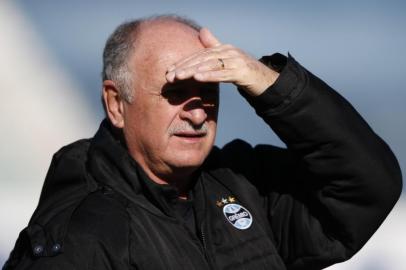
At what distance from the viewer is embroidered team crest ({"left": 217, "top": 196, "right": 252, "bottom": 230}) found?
1780 millimetres

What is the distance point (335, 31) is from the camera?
4449 mm

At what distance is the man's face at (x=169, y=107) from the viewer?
1.68 metres

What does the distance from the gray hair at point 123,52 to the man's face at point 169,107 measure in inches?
0.9

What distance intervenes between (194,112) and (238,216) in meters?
0.29

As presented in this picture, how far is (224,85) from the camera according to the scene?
155 inches

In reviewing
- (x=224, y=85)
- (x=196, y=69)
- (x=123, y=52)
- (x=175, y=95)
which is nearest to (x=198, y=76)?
(x=196, y=69)

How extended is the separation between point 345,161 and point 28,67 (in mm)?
2463

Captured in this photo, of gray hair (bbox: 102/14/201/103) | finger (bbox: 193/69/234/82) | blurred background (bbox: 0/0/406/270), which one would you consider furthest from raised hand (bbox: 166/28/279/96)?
blurred background (bbox: 0/0/406/270)

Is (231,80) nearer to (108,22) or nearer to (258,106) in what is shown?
(258,106)

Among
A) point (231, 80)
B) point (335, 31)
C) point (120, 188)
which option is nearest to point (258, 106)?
point (231, 80)

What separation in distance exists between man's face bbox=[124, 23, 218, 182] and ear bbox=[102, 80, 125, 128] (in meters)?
0.05

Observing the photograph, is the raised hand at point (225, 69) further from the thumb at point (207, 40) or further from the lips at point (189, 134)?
the lips at point (189, 134)

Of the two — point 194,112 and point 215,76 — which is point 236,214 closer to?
point 194,112

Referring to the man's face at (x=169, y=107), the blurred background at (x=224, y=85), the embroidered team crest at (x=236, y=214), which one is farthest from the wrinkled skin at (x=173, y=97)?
the blurred background at (x=224, y=85)
